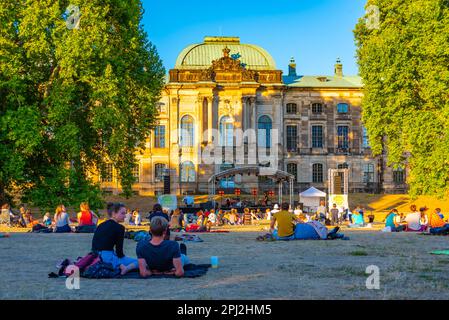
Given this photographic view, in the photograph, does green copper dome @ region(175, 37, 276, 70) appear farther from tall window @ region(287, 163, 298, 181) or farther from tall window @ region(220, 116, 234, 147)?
tall window @ region(287, 163, 298, 181)

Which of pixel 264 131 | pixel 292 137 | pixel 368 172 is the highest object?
pixel 264 131

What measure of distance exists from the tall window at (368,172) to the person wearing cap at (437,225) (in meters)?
43.6

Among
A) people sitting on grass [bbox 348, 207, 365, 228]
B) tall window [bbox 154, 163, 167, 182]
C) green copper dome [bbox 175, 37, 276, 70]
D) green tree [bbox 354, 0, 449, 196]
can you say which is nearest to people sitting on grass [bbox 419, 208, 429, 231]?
people sitting on grass [bbox 348, 207, 365, 228]

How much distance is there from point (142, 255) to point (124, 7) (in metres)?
23.3

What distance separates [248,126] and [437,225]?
1665 inches

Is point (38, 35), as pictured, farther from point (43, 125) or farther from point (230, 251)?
point (230, 251)

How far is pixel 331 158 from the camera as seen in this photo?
68625mm

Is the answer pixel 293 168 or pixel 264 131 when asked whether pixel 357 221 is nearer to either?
pixel 264 131

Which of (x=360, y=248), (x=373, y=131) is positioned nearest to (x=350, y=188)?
(x=373, y=131)

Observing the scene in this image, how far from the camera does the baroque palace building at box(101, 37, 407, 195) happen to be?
6525 cm

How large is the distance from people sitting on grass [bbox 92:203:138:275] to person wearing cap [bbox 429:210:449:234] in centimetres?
1577

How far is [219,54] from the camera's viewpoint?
224 feet

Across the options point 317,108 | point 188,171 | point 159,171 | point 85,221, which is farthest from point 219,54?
point 85,221

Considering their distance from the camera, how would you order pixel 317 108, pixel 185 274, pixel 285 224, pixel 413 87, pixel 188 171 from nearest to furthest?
pixel 185 274 < pixel 285 224 < pixel 413 87 < pixel 188 171 < pixel 317 108
